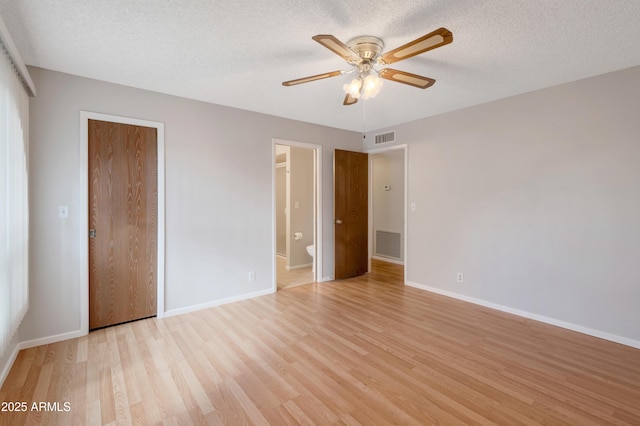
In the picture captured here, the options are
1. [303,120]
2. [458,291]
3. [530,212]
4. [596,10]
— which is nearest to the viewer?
[596,10]

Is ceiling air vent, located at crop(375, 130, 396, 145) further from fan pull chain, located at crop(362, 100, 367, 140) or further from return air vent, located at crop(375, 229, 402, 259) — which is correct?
return air vent, located at crop(375, 229, 402, 259)

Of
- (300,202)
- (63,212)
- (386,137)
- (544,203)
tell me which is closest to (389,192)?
(386,137)

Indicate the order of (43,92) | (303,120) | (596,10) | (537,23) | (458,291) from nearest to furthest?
(596,10) → (537,23) → (43,92) → (458,291) → (303,120)

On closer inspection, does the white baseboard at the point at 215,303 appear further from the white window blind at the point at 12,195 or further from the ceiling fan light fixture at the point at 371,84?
the ceiling fan light fixture at the point at 371,84

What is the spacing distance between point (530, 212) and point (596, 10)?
1988mm

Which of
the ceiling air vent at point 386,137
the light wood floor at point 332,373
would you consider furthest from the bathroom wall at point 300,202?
the light wood floor at point 332,373

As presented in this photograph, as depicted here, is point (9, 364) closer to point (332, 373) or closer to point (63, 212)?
point (63, 212)

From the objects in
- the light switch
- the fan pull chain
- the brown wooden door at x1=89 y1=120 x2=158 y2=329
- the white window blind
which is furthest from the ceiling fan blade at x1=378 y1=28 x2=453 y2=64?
the light switch

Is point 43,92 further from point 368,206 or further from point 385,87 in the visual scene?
point 368,206

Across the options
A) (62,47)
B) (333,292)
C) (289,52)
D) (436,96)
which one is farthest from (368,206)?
(62,47)

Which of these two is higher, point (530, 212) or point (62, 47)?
point (62, 47)

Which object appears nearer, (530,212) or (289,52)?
(289,52)

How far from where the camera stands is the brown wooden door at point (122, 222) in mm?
2844

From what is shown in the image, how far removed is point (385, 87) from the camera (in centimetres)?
304
